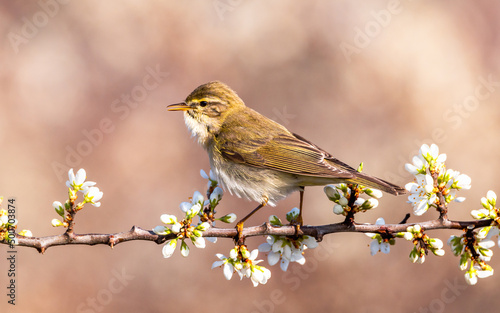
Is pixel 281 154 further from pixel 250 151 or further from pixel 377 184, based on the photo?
pixel 377 184

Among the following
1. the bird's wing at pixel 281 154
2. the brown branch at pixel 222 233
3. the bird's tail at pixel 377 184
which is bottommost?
the brown branch at pixel 222 233

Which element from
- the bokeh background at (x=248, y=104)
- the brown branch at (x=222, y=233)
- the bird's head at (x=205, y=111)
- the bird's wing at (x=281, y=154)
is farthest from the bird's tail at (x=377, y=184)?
the bokeh background at (x=248, y=104)

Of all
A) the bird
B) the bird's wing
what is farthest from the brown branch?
the bird's wing

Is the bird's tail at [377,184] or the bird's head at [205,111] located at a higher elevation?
the bird's head at [205,111]

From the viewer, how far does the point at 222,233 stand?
3.40 meters

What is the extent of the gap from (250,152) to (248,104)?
9.79 feet

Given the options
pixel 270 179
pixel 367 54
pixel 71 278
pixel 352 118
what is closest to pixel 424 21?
pixel 367 54

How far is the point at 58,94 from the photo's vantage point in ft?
24.3

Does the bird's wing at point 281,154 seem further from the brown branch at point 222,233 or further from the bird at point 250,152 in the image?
the brown branch at point 222,233

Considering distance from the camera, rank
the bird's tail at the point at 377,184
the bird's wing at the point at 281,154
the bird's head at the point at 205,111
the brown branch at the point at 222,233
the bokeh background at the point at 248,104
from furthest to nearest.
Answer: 1. the bokeh background at the point at 248,104
2. the bird's head at the point at 205,111
3. the bird's wing at the point at 281,154
4. the bird's tail at the point at 377,184
5. the brown branch at the point at 222,233

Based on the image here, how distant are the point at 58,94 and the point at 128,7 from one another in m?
1.70

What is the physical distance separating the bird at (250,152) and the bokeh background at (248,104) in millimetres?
2118

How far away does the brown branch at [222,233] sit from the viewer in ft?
9.93

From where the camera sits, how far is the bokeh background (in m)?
6.63
